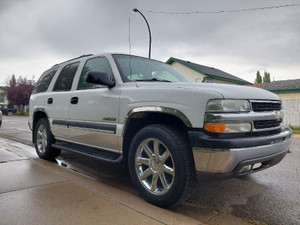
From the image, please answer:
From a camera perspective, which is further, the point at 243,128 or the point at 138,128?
the point at 138,128

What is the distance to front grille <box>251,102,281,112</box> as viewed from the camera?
2.50m

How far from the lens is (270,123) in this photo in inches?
103

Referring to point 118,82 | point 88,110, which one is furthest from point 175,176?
point 88,110

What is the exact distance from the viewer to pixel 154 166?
105 inches

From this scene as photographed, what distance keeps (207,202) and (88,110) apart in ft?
6.49

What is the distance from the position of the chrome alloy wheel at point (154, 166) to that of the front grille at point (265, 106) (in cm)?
98

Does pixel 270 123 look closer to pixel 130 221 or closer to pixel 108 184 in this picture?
pixel 130 221

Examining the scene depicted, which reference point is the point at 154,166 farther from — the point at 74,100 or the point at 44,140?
the point at 44,140

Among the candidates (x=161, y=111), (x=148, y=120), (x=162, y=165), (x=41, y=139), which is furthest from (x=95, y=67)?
(x=41, y=139)

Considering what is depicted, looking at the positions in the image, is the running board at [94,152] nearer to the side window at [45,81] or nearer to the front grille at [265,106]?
the side window at [45,81]

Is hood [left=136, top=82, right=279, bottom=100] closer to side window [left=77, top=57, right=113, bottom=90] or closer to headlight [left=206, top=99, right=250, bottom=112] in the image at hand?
headlight [left=206, top=99, right=250, bottom=112]

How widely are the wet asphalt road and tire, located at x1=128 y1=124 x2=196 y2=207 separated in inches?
8.4

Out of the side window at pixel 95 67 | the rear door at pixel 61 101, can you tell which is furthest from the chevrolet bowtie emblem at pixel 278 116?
the rear door at pixel 61 101

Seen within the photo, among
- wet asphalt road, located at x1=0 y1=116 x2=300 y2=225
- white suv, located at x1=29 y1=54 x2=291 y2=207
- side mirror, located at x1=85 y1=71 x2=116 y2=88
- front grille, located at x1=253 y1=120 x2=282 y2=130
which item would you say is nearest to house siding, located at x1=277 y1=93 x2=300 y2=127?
wet asphalt road, located at x1=0 y1=116 x2=300 y2=225
